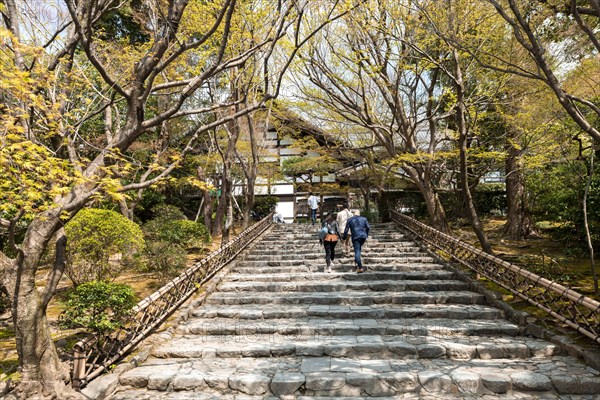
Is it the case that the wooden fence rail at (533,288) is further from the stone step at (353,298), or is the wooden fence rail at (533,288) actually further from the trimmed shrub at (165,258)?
the trimmed shrub at (165,258)

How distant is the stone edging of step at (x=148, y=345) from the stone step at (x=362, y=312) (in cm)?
32

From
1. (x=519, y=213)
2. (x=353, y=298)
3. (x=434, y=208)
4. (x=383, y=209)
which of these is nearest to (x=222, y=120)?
(x=353, y=298)

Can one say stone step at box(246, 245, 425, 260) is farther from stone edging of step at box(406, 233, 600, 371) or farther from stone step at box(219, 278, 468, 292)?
stone edging of step at box(406, 233, 600, 371)

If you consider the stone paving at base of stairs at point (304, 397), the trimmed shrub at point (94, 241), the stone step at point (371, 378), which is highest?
the trimmed shrub at point (94, 241)

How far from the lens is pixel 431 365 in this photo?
5.20m

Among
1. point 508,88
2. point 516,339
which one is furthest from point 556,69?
point 516,339

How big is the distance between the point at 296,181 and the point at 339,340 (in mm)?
18440

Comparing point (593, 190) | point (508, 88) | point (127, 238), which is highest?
point (508, 88)

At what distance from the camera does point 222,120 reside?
19.2 feet

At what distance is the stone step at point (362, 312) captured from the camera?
22.9 ft

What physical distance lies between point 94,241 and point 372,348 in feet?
21.8

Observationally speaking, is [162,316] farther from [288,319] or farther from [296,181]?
[296,181]

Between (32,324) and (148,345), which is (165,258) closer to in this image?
(148,345)

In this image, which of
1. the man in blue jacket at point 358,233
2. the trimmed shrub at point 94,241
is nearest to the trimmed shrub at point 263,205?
the man in blue jacket at point 358,233
